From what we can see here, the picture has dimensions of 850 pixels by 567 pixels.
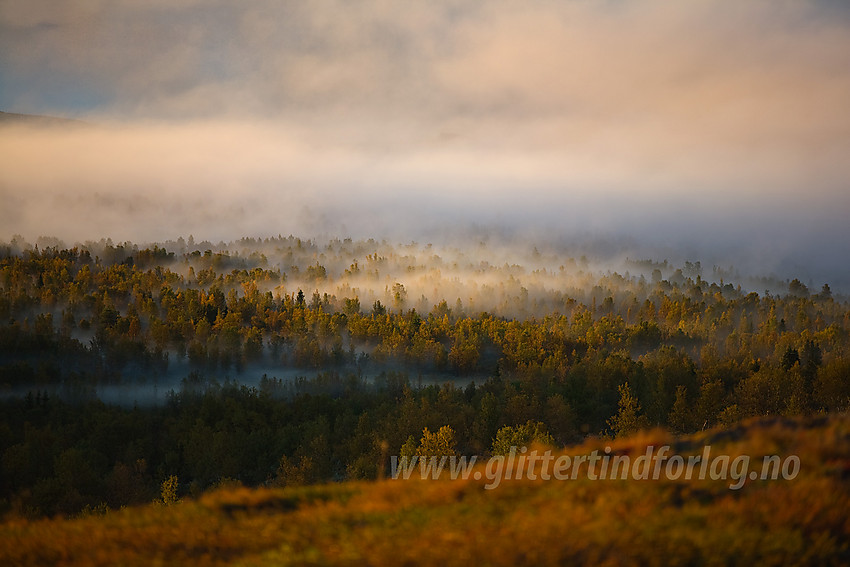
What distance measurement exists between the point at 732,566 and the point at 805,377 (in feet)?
320

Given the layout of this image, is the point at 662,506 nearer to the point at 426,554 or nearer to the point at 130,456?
the point at 426,554

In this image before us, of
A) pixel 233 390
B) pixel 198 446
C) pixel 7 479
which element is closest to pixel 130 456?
pixel 198 446

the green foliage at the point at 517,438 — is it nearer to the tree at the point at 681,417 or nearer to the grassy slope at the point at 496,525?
the tree at the point at 681,417

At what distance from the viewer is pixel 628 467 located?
585 inches

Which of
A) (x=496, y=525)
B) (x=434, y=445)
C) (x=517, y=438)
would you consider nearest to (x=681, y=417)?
(x=517, y=438)

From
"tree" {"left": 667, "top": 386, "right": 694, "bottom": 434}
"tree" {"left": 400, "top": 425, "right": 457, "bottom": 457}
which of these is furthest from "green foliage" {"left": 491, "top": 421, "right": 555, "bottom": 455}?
"tree" {"left": 667, "top": 386, "right": 694, "bottom": 434}

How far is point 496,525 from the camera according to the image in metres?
12.0

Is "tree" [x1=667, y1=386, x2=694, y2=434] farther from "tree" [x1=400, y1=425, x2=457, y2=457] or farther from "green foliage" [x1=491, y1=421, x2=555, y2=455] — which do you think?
"tree" [x1=400, y1=425, x2=457, y2=457]

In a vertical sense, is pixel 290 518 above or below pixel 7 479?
above

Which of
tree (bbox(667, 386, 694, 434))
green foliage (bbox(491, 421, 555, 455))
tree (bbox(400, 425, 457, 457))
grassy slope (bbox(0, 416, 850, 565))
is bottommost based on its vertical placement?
tree (bbox(667, 386, 694, 434))

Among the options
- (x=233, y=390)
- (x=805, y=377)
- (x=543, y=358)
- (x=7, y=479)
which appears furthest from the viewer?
(x=543, y=358)

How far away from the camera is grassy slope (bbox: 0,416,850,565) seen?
10617 millimetres

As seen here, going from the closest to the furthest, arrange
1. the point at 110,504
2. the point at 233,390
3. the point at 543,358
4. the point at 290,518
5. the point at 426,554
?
1. the point at 426,554
2. the point at 290,518
3. the point at 110,504
4. the point at 233,390
5. the point at 543,358

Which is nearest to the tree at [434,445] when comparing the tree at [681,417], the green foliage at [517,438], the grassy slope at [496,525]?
the green foliage at [517,438]
